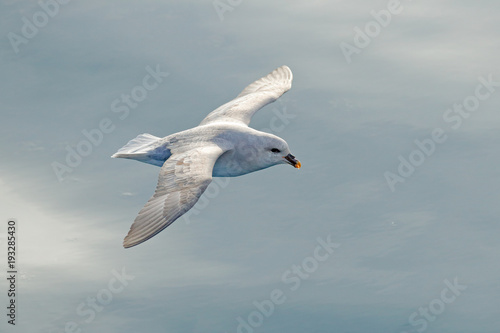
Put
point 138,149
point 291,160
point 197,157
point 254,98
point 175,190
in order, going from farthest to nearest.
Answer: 1. point 254,98
2. point 138,149
3. point 291,160
4. point 197,157
5. point 175,190

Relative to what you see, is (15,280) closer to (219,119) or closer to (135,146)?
(135,146)

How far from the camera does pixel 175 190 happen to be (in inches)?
613

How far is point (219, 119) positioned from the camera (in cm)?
1845

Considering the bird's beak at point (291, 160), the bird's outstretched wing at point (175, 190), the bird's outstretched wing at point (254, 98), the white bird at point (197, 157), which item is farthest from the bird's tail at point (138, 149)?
the bird's beak at point (291, 160)

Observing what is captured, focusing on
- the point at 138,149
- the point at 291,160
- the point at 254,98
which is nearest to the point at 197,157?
the point at 138,149

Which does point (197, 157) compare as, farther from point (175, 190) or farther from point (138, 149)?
point (138, 149)

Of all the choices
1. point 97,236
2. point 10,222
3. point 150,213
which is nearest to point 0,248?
point 10,222

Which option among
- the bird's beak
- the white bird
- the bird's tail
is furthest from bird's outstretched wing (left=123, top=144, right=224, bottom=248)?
the bird's beak

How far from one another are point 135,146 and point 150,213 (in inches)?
106

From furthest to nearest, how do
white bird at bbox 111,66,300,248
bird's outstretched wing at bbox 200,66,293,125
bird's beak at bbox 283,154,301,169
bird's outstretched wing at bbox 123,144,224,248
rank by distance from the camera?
bird's outstretched wing at bbox 200,66,293,125
bird's beak at bbox 283,154,301,169
white bird at bbox 111,66,300,248
bird's outstretched wing at bbox 123,144,224,248

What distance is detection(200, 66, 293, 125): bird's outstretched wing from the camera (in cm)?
1867

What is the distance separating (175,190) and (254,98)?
173 inches

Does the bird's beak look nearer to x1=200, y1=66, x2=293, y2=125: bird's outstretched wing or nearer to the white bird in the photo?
the white bird

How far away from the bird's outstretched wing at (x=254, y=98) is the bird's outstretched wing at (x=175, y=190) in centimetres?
226
